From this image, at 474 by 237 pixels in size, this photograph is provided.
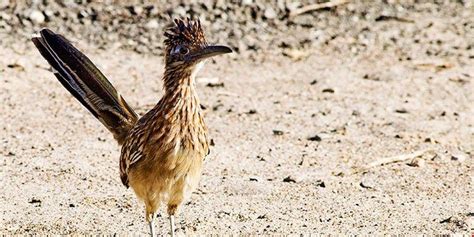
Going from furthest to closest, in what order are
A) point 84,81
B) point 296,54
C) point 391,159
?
point 296,54 → point 391,159 → point 84,81

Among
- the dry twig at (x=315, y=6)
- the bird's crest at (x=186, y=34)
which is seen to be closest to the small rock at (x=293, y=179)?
the bird's crest at (x=186, y=34)

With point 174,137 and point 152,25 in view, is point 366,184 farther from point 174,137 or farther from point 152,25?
point 152,25

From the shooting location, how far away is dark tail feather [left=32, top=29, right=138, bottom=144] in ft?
24.3

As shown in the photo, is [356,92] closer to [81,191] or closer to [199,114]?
[81,191]

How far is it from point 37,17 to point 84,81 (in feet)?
16.1

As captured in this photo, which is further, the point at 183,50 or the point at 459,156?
the point at 459,156

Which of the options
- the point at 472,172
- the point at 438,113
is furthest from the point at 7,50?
the point at 472,172

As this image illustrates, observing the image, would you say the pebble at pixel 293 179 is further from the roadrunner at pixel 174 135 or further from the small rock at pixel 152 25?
the small rock at pixel 152 25

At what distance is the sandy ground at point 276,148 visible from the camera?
7656mm

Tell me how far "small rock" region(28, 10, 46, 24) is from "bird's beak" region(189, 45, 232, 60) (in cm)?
593

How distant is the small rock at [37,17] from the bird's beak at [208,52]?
19.5 feet

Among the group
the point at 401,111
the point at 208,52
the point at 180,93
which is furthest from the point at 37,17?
the point at 208,52

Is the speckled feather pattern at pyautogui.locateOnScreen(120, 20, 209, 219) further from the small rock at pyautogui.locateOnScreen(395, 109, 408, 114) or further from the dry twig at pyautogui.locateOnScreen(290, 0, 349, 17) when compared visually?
the dry twig at pyautogui.locateOnScreen(290, 0, 349, 17)

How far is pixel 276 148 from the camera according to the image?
934 centimetres
